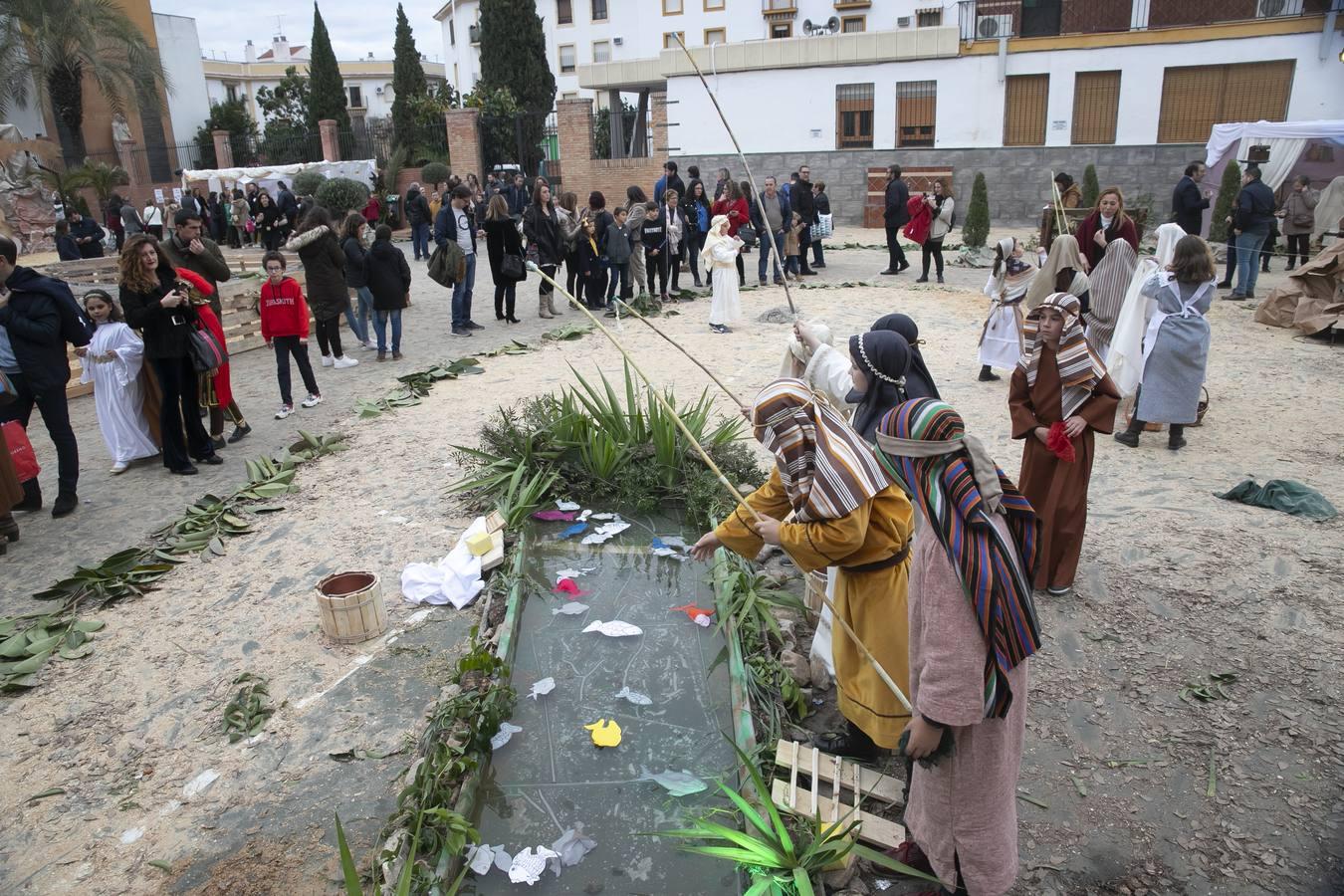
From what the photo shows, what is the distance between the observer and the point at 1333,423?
25.0 ft

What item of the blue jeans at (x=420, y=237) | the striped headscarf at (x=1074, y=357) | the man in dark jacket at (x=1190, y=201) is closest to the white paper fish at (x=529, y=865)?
the striped headscarf at (x=1074, y=357)

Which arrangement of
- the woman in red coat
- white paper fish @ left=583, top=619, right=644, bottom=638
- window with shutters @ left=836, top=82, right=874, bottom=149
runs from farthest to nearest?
window with shutters @ left=836, top=82, right=874, bottom=149 → the woman in red coat → white paper fish @ left=583, top=619, right=644, bottom=638

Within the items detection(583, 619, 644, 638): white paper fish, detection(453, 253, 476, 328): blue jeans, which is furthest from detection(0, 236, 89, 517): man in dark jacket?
detection(453, 253, 476, 328): blue jeans

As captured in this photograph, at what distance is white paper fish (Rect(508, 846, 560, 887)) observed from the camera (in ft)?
10.6

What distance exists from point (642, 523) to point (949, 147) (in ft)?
72.5

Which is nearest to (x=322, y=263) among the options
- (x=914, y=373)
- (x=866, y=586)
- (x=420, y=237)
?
(x=914, y=373)

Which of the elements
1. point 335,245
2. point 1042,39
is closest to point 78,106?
point 335,245

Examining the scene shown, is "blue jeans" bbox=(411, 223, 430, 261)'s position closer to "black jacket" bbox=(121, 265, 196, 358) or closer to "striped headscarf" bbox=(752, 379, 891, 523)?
"black jacket" bbox=(121, 265, 196, 358)

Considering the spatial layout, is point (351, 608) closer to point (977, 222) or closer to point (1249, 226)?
point (1249, 226)

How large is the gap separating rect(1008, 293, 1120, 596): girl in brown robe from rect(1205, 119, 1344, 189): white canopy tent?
15.9 m

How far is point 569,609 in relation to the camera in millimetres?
5172

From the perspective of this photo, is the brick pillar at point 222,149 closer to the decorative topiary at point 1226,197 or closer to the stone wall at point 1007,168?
the stone wall at point 1007,168

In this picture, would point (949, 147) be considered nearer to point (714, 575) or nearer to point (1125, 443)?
point (1125, 443)

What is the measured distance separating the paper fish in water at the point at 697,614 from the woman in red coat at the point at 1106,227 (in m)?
5.76
